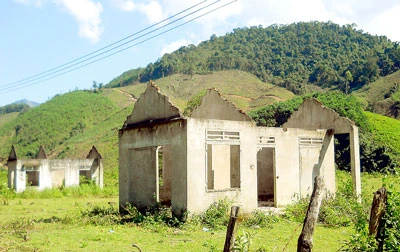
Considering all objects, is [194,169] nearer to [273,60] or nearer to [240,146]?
[240,146]

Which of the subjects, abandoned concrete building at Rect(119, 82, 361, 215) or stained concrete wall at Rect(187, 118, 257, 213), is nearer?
stained concrete wall at Rect(187, 118, 257, 213)

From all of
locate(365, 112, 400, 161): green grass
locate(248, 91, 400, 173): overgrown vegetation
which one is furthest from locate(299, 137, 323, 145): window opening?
locate(365, 112, 400, 161): green grass

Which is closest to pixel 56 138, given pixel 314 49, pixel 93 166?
pixel 93 166

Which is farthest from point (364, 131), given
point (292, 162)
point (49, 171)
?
point (49, 171)

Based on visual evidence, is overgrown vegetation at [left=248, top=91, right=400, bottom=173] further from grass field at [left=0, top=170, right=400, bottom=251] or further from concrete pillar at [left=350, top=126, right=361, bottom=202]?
grass field at [left=0, top=170, right=400, bottom=251]

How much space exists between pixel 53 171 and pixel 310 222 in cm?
2734

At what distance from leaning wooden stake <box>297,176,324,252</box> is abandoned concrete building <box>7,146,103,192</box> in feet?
85.1

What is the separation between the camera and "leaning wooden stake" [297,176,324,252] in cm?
503

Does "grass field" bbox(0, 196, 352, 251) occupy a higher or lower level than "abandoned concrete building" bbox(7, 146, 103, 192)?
lower

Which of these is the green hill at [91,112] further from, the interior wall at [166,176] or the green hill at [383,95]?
the interior wall at [166,176]

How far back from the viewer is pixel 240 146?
13320 mm

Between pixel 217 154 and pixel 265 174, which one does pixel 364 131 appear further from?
pixel 217 154

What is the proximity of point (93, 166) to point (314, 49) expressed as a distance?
66.5 m

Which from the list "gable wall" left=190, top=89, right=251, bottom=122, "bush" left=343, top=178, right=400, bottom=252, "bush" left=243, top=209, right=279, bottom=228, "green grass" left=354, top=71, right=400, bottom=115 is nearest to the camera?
"bush" left=343, top=178, right=400, bottom=252
